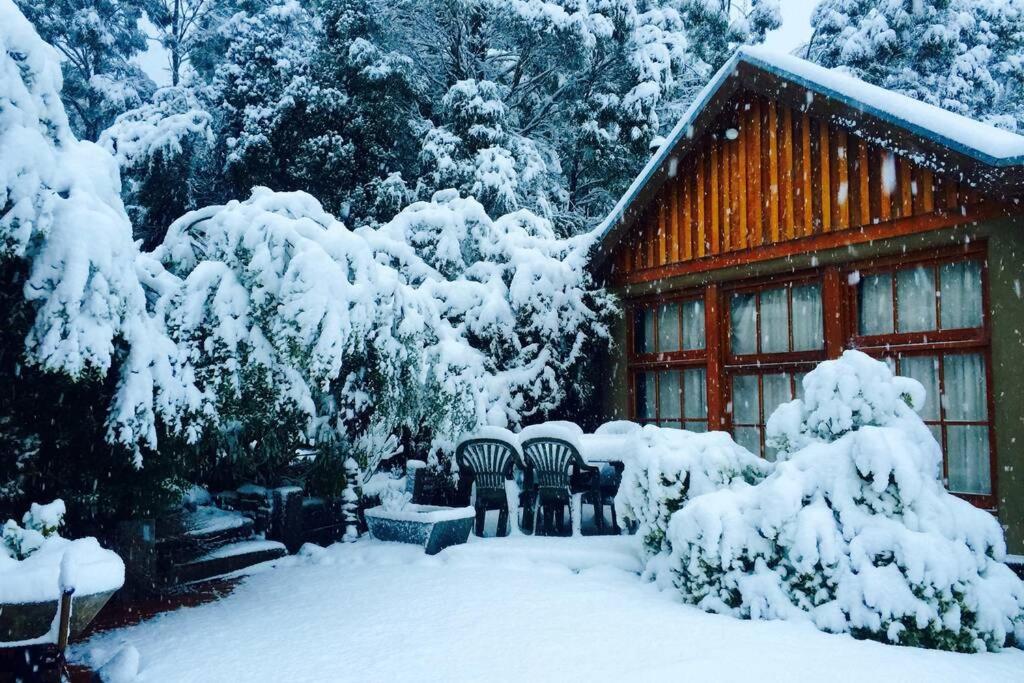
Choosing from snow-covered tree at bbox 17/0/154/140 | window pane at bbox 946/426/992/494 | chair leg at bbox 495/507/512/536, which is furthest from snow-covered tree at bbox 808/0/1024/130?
snow-covered tree at bbox 17/0/154/140

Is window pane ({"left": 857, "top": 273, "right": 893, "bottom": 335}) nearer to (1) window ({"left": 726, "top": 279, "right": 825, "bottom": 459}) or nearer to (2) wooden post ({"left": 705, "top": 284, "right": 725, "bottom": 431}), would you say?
(1) window ({"left": 726, "top": 279, "right": 825, "bottom": 459})

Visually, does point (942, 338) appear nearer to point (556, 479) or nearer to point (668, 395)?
point (668, 395)

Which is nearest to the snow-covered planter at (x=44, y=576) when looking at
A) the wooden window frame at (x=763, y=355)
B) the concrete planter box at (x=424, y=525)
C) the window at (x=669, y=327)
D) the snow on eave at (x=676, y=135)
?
the concrete planter box at (x=424, y=525)

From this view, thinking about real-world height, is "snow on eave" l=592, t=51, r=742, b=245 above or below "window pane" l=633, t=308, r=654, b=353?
above

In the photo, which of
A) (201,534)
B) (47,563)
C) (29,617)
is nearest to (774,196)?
(201,534)

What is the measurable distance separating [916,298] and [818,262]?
2.64 ft

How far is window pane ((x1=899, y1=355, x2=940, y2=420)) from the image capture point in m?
5.26

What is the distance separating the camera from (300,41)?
14422mm

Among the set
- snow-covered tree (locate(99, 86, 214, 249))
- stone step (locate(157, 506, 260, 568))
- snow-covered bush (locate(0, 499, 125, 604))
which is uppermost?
snow-covered tree (locate(99, 86, 214, 249))

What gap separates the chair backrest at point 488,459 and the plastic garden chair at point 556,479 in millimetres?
187

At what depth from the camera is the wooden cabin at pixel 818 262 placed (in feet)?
15.7

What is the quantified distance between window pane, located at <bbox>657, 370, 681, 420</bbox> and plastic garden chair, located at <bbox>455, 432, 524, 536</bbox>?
6.88 feet

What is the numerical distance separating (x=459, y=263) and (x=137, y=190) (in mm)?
7942

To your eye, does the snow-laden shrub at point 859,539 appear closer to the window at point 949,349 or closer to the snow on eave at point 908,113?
the window at point 949,349
